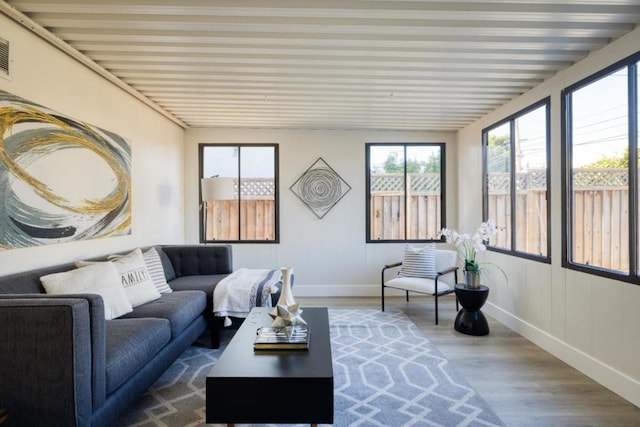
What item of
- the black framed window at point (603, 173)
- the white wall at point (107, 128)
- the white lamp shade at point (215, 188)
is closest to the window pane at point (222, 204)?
the white wall at point (107, 128)

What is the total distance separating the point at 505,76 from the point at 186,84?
2.94m

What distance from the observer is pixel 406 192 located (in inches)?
192

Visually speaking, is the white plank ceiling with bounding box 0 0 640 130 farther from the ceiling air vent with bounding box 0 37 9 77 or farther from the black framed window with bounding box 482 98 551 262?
the black framed window with bounding box 482 98 551 262

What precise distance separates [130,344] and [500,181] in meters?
3.86

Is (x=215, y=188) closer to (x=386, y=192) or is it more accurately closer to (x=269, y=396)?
(x=386, y=192)

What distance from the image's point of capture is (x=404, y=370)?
98.7 inches

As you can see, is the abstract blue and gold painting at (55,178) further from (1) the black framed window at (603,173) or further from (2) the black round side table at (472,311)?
(1) the black framed window at (603,173)

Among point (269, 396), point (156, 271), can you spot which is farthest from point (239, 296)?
point (269, 396)

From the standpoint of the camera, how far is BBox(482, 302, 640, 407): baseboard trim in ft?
7.10

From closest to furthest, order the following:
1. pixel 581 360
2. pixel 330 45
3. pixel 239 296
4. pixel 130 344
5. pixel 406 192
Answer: pixel 130 344
pixel 330 45
pixel 581 360
pixel 239 296
pixel 406 192

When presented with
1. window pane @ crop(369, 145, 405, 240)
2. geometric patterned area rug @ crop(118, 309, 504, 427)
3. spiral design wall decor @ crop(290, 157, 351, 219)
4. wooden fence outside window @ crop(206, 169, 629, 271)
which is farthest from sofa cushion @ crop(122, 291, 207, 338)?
window pane @ crop(369, 145, 405, 240)

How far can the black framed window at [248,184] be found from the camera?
4789mm

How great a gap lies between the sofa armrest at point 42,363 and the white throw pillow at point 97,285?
0.63 meters

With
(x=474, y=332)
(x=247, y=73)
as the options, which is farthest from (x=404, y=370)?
(x=247, y=73)
